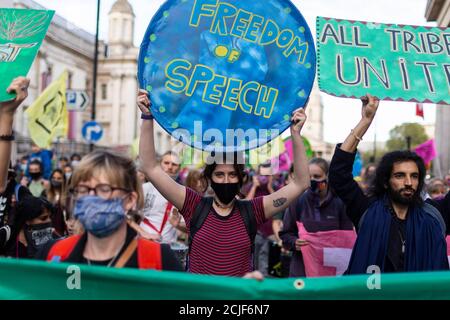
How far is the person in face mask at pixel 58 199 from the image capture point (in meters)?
6.29

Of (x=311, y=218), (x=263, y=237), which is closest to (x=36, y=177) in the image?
(x=263, y=237)

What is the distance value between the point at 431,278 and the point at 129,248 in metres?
1.35

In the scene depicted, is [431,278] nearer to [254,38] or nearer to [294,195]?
[294,195]

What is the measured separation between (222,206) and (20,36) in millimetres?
1851

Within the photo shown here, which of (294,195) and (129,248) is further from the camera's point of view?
(294,195)

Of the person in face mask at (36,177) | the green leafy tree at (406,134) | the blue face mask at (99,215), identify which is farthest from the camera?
the green leafy tree at (406,134)

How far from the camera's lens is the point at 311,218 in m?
5.55

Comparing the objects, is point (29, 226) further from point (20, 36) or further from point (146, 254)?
point (146, 254)

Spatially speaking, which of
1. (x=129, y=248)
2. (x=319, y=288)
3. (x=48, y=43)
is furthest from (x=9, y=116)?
(x=48, y=43)

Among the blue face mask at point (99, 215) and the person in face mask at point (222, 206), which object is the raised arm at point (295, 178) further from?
the blue face mask at point (99, 215)

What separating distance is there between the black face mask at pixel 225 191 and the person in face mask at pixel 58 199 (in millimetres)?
2290

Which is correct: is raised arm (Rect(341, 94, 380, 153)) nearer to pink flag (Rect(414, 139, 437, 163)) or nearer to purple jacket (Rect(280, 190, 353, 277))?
purple jacket (Rect(280, 190, 353, 277))

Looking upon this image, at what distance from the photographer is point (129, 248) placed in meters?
2.54

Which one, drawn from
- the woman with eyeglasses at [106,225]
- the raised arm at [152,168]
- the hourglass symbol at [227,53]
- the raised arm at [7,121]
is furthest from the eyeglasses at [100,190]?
the hourglass symbol at [227,53]
